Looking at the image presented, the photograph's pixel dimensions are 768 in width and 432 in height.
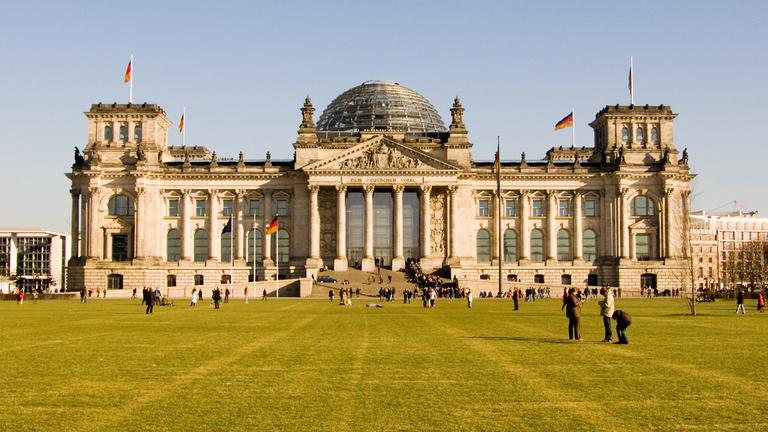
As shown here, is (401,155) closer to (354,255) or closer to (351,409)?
(354,255)

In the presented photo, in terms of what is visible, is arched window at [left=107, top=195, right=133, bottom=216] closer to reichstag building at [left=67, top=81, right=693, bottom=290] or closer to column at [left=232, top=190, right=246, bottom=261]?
reichstag building at [left=67, top=81, right=693, bottom=290]

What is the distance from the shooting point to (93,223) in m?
134

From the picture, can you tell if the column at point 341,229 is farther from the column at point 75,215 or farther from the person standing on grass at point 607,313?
the person standing on grass at point 607,313

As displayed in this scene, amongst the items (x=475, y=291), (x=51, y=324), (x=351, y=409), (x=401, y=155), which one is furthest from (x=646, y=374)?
(x=401, y=155)

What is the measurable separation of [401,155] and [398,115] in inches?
702

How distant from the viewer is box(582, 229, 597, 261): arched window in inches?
5448

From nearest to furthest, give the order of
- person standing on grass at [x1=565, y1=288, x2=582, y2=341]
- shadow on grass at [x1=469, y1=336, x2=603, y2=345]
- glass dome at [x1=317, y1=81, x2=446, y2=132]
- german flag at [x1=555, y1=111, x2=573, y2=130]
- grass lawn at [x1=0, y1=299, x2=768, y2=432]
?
grass lawn at [x1=0, y1=299, x2=768, y2=432], shadow on grass at [x1=469, y1=336, x2=603, y2=345], person standing on grass at [x1=565, y1=288, x2=582, y2=341], german flag at [x1=555, y1=111, x2=573, y2=130], glass dome at [x1=317, y1=81, x2=446, y2=132]

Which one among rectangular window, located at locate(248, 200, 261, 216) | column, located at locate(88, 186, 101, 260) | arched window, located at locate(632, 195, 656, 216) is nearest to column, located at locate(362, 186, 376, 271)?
rectangular window, located at locate(248, 200, 261, 216)

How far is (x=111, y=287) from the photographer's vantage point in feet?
432

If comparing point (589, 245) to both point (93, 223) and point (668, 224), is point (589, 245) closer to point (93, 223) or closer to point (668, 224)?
point (668, 224)

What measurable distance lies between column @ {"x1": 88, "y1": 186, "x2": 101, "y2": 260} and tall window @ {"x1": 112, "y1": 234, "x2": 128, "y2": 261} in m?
2.35

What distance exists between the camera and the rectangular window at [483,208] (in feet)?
452

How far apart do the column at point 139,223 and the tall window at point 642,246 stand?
2689 inches

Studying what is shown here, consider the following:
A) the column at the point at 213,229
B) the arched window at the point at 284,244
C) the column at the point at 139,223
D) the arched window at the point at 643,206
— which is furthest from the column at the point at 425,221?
the column at the point at 139,223
